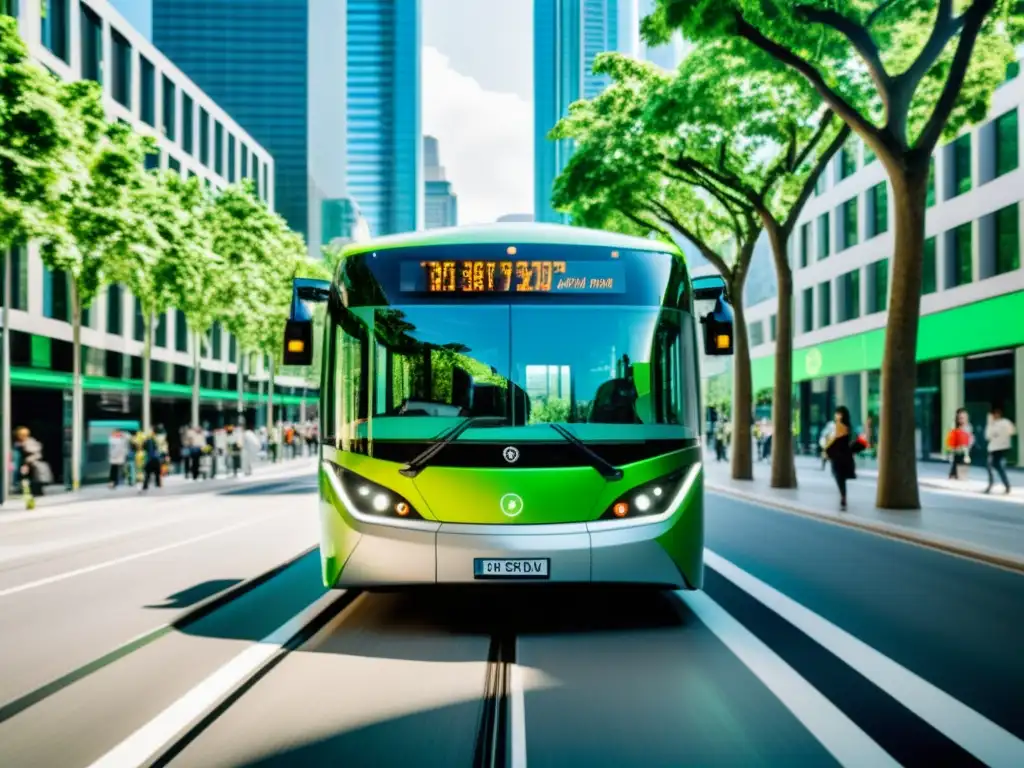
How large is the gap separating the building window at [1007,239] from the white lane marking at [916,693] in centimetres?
2584

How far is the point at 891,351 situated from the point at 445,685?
44.2 feet

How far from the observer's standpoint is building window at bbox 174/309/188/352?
5316cm

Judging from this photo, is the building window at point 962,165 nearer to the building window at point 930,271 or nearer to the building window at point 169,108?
the building window at point 930,271

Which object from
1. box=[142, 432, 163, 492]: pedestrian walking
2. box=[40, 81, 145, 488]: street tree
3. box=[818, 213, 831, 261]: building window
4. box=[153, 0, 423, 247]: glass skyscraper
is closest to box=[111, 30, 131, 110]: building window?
box=[40, 81, 145, 488]: street tree

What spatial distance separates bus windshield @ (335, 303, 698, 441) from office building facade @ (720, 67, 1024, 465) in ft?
57.9

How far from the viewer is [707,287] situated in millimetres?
8562

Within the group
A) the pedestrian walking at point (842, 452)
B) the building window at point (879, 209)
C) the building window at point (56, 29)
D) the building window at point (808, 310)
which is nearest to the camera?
the pedestrian walking at point (842, 452)

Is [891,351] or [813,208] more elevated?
[813,208]

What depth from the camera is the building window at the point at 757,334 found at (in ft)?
197

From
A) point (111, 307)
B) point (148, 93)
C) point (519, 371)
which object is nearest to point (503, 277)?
point (519, 371)

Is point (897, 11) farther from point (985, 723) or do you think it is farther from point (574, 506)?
point (985, 723)

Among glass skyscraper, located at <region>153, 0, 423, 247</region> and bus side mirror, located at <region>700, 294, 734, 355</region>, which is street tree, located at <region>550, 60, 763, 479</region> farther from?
glass skyscraper, located at <region>153, 0, 423, 247</region>

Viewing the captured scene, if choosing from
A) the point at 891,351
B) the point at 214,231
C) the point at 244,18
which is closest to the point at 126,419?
the point at 214,231

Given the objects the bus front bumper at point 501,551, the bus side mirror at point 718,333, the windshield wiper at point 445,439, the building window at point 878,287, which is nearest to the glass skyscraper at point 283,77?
the building window at point 878,287
